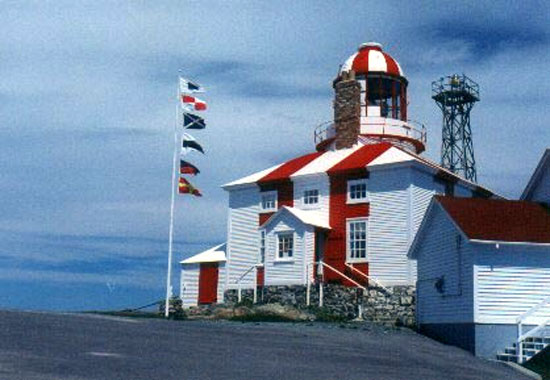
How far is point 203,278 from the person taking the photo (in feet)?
135

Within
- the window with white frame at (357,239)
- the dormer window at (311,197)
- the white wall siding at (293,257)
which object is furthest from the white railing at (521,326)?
the dormer window at (311,197)

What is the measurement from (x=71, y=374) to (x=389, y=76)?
32.9 m

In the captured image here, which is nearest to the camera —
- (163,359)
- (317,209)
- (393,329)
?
(163,359)

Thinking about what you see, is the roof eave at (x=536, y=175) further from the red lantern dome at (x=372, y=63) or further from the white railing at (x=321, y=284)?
the red lantern dome at (x=372, y=63)

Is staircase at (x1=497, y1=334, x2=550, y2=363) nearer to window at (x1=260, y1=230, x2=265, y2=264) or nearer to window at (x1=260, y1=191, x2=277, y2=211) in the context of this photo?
window at (x1=260, y1=230, x2=265, y2=264)

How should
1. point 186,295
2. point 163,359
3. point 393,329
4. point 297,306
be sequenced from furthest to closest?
point 186,295
point 297,306
point 393,329
point 163,359

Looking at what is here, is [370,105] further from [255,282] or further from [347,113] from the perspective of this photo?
[255,282]

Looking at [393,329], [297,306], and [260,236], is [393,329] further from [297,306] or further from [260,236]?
[260,236]

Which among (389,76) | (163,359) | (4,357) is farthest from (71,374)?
(389,76)

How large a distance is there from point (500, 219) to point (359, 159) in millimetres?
11385

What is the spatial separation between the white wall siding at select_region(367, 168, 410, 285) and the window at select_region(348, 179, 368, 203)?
1.58 ft

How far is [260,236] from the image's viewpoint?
37438 mm

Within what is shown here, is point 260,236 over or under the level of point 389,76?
under

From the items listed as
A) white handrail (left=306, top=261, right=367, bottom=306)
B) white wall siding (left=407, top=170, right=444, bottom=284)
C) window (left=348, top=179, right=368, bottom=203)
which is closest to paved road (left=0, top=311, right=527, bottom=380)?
white handrail (left=306, top=261, right=367, bottom=306)
